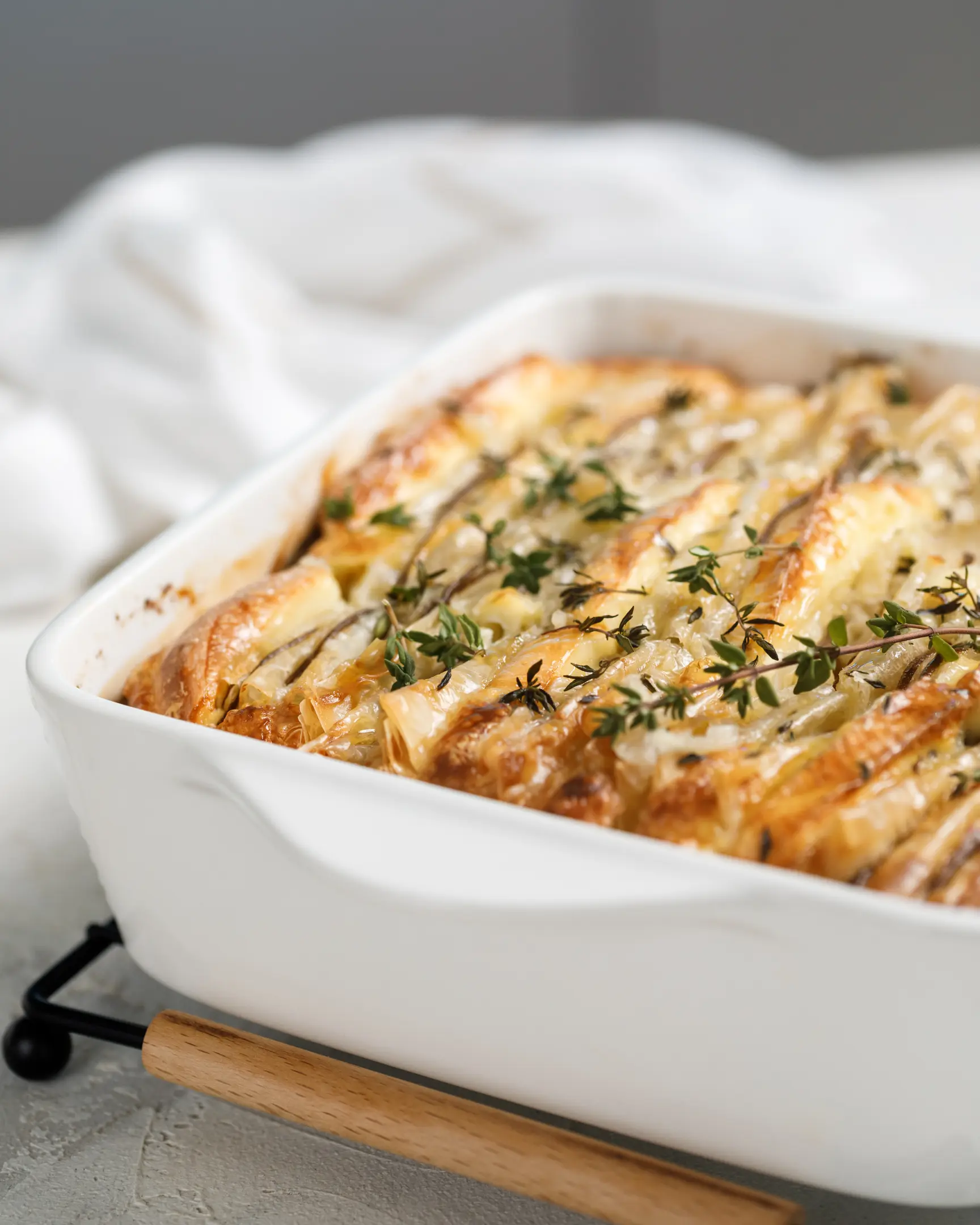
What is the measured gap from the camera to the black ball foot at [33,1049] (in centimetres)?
140

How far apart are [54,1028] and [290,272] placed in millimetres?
2020

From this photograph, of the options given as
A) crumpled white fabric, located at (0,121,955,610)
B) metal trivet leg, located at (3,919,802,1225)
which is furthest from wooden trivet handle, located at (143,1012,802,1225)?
crumpled white fabric, located at (0,121,955,610)

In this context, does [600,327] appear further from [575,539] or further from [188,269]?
[188,269]

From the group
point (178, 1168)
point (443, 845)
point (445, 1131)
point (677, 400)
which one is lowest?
point (178, 1168)

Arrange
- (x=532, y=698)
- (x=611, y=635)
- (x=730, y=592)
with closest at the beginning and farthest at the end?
(x=532, y=698)
(x=611, y=635)
(x=730, y=592)

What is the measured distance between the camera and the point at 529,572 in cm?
154

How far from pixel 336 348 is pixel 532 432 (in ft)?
2.98

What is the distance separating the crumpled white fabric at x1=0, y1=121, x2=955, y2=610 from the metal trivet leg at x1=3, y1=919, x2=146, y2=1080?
1.01m

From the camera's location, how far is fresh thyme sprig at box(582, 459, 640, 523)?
1.66m

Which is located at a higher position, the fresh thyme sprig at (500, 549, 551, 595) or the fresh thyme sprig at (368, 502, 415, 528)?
the fresh thyme sprig at (500, 549, 551, 595)

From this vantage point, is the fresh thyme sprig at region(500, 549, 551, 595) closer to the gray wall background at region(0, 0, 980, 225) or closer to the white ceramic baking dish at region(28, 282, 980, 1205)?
the white ceramic baking dish at region(28, 282, 980, 1205)

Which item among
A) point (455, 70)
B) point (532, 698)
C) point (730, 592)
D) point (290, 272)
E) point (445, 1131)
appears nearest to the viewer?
point (445, 1131)

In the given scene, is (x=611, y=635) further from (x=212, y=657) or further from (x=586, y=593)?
(x=212, y=657)

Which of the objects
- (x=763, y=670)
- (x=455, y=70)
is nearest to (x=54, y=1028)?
(x=763, y=670)
